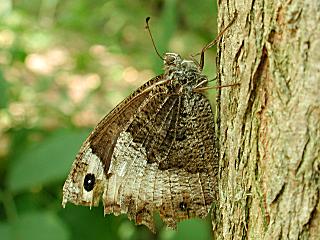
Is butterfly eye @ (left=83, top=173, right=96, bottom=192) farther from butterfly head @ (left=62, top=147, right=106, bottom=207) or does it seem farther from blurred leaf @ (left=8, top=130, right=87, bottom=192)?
blurred leaf @ (left=8, top=130, right=87, bottom=192)

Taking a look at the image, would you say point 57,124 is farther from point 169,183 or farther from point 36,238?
point 169,183

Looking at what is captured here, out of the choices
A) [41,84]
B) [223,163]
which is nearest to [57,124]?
[41,84]

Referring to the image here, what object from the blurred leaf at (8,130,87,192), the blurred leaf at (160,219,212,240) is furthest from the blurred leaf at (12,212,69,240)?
the blurred leaf at (160,219,212,240)

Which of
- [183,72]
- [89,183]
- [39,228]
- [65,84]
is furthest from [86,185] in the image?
[65,84]

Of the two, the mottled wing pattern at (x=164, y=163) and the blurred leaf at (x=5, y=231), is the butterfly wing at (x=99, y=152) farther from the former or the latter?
the blurred leaf at (x=5, y=231)

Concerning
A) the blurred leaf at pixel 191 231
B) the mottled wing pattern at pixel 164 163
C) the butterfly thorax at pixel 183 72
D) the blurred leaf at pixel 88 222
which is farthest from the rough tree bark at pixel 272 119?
the blurred leaf at pixel 88 222

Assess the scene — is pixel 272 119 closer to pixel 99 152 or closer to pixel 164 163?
pixel 164 163
